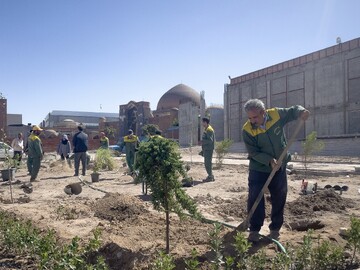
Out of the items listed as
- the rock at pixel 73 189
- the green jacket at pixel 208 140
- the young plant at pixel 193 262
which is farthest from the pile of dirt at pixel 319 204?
the rock at pixel 73 189

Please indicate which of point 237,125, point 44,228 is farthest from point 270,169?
point 237,125

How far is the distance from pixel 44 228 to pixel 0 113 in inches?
1416

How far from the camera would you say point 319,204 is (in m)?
6.24

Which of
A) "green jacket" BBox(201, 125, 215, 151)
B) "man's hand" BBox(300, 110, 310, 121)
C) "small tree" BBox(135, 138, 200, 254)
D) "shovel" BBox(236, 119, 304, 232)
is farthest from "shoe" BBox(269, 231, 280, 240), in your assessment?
"green jacket" BBox(201, 125, 215, 151)

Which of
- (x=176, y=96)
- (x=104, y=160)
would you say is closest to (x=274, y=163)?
(x=104, y=160)

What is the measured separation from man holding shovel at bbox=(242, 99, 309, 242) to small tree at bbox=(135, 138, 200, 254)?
0.82 metres

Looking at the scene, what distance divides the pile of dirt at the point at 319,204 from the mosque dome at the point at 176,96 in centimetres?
5232

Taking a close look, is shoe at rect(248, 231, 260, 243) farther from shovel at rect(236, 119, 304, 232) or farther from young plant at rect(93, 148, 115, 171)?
young plant at rect(93, 148, 115, 171)

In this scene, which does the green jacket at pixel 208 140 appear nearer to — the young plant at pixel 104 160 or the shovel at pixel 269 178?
the young plant at pixel 104 160

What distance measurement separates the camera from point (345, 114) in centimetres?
2853

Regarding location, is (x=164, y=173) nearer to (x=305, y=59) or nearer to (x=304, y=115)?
(x=304, y=115)

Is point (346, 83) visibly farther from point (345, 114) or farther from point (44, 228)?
point (44, 228)

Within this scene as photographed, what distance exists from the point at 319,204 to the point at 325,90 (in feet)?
86.5

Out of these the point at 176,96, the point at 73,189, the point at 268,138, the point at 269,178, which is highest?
the point at 176,96
